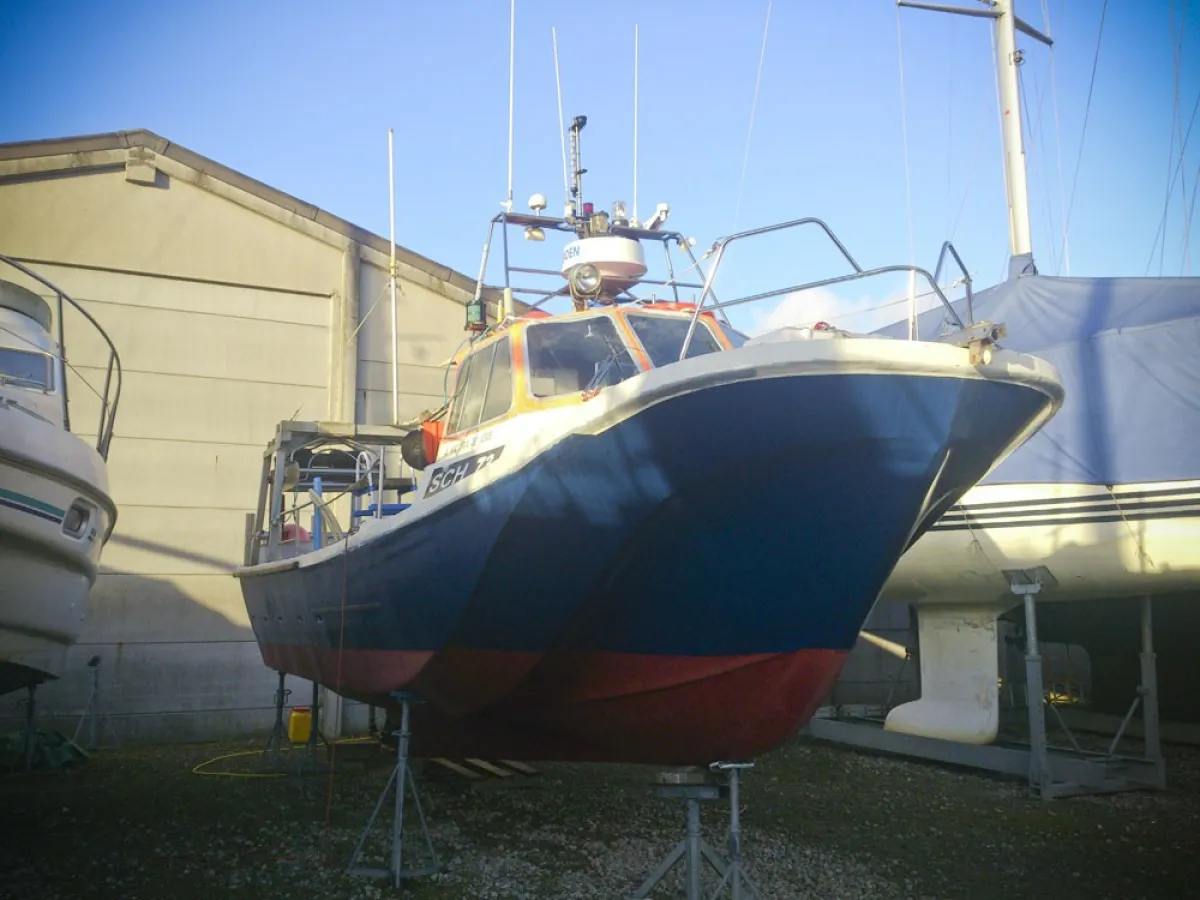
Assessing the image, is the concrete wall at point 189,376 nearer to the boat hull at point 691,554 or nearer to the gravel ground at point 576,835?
the gravel ground at point 576,835

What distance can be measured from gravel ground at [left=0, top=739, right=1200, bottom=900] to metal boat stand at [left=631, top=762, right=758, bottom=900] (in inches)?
22.5

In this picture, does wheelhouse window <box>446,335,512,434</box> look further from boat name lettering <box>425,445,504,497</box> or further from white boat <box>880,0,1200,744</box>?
white boat <box>880,0,1200,744</box>

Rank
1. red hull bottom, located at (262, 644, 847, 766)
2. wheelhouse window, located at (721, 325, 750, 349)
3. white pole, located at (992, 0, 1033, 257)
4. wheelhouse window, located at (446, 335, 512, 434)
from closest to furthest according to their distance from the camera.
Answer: red hull bottom, located at (262, 644, 847, 766) → wheelhouse window, located at (446, 335, 512, 434) → wheelhouse window, located at (721, 325, 750, 349) → white pole, located at (992, 0, 1033, 257)

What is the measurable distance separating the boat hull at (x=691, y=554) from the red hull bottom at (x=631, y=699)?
1 cm

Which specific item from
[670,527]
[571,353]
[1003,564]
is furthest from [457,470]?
[1003,564]

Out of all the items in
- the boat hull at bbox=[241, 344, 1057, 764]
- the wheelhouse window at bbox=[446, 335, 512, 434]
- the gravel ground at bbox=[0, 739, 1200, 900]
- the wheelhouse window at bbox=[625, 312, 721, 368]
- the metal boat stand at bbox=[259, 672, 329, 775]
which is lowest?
the gravel ground at bbox=[0, 739, 1200, 900]

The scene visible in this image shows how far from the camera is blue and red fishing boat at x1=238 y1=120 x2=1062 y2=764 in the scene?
4152 millimetres

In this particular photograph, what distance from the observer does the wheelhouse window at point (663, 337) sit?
543 centimetres

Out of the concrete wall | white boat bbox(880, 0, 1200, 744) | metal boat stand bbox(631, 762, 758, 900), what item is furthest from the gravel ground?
the concrete wall

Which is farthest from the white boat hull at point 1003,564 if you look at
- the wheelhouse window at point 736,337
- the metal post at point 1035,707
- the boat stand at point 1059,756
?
the wheelhouse window at point 736,337

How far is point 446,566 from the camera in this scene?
4.75 meters

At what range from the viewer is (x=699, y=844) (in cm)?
434

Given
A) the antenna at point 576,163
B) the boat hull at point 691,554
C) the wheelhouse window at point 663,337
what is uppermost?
the antenna at point 576,163

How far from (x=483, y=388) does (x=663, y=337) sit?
113 cm
